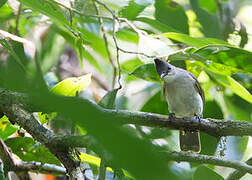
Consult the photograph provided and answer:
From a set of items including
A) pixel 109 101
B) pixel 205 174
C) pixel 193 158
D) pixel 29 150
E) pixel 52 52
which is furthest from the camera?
pixel 52 52

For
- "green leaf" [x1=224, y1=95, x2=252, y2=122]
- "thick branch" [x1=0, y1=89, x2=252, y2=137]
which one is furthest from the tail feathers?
"thick branch" [x1=0, y1=89, x2=252, y2=137]

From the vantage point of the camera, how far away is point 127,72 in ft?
6.15

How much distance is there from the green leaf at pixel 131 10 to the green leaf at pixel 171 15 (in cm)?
19

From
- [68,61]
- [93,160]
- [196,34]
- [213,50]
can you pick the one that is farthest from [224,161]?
[68,61]

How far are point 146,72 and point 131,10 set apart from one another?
0.43 meters

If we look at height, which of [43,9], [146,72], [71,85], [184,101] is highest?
[43,9]

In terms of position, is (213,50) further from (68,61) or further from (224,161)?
(68,61)

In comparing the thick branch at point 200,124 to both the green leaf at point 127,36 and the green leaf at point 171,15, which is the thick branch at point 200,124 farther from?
the green leaf at point 127,36

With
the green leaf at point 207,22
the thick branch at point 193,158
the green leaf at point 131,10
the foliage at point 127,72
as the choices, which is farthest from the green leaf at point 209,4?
the thick branch at point 193,158

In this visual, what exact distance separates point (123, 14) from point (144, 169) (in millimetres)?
1840

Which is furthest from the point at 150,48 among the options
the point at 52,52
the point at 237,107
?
the point at 52,52

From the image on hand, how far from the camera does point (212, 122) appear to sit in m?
1.17

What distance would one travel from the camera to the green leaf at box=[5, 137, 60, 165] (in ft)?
4.82

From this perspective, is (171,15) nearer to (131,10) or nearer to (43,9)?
(131,10)
